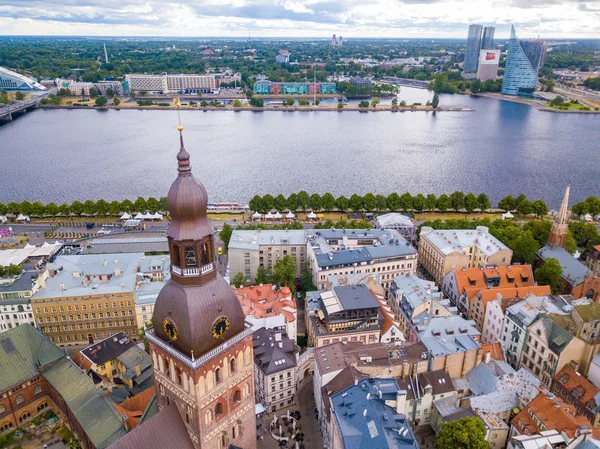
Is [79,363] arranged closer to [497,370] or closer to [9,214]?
[497,370]

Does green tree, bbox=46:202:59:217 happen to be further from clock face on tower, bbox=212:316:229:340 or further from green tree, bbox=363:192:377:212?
clock face on tower, bbox=212:316:229:340

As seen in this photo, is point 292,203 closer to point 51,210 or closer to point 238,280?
point 238,280

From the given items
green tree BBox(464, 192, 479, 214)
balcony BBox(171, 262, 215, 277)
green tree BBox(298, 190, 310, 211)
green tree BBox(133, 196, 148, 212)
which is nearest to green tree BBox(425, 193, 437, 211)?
green tree BBox(464, 192, 479, 214)

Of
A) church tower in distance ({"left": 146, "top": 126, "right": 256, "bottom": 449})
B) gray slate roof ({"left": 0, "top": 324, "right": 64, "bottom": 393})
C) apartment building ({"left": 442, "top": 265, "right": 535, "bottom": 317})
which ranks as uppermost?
church tower in distance ({"left": 146, "top": 126, "right": 256, "bottom": 449})

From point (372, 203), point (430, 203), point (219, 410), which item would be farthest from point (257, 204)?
point (219, 410)

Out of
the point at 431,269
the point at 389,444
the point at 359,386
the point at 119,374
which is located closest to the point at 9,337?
the point at 119,374

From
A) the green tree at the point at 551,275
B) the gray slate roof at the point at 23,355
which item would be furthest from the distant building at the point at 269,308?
the green tree at the point at 551,275
